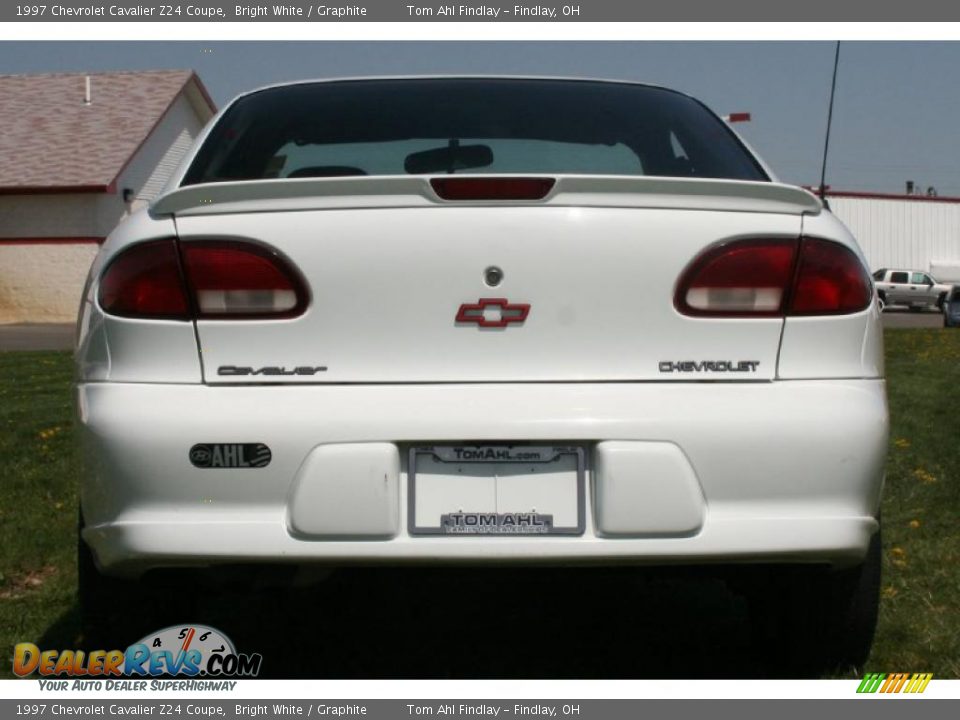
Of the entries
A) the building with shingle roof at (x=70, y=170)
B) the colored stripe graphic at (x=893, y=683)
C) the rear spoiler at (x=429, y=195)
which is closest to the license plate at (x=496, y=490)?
the rear spoiler at (x=429, y=195)

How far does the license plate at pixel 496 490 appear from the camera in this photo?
2910 millimetres

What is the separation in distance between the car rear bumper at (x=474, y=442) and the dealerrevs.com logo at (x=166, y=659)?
1.76 feet

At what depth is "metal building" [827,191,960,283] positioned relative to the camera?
53312mm

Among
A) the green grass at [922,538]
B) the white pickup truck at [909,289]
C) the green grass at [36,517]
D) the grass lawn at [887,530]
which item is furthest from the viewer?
the white pickup truck at [909,289]

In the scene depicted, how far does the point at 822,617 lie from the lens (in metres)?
3.48

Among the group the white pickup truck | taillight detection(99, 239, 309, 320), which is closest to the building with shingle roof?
the white pickup truck

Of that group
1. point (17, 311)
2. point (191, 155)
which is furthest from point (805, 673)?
point (17, 311)

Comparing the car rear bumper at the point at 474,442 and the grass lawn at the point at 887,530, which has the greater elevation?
the car rear bumper at the point at 474,442

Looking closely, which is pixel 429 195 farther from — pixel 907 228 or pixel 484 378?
pixel 907 228

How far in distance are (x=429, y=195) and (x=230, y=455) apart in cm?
70

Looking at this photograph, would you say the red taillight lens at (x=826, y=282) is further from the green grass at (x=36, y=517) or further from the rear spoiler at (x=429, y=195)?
the green grass at (x=36, y=517)

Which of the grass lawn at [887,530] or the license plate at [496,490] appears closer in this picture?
the license plate at [496,490]

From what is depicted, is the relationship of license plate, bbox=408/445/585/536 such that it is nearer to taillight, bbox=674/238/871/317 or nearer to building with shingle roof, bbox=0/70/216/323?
taillight, bbox=674/238/871/317

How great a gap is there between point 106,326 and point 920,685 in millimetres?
2186
